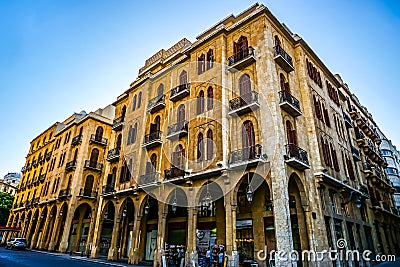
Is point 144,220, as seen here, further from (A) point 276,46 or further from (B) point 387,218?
(B) point 387,218

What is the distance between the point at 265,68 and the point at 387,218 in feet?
74.4

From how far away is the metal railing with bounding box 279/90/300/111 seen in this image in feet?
54.3

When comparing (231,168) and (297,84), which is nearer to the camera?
(231,168)

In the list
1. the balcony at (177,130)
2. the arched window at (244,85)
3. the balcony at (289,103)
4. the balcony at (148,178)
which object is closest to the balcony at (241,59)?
the arched window at (244,85)

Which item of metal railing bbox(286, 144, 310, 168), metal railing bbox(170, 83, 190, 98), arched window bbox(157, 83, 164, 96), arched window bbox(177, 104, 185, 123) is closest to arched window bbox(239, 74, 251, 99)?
metal railing bbox(286, 144, 310, 168)

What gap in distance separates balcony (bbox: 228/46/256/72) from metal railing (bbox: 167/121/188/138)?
17.2 ft

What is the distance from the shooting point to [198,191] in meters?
17.0

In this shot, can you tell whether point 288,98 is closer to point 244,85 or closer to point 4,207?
point 244,85

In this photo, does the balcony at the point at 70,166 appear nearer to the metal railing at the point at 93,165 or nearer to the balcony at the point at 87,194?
the metal railing at the point at 93,165

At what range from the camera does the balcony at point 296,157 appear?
48.0 ft

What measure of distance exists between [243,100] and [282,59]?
4.10 meters

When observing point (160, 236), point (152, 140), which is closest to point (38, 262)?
point (160, 236)

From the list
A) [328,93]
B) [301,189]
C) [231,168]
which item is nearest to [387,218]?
[328,93]

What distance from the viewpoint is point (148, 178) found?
806 inches
